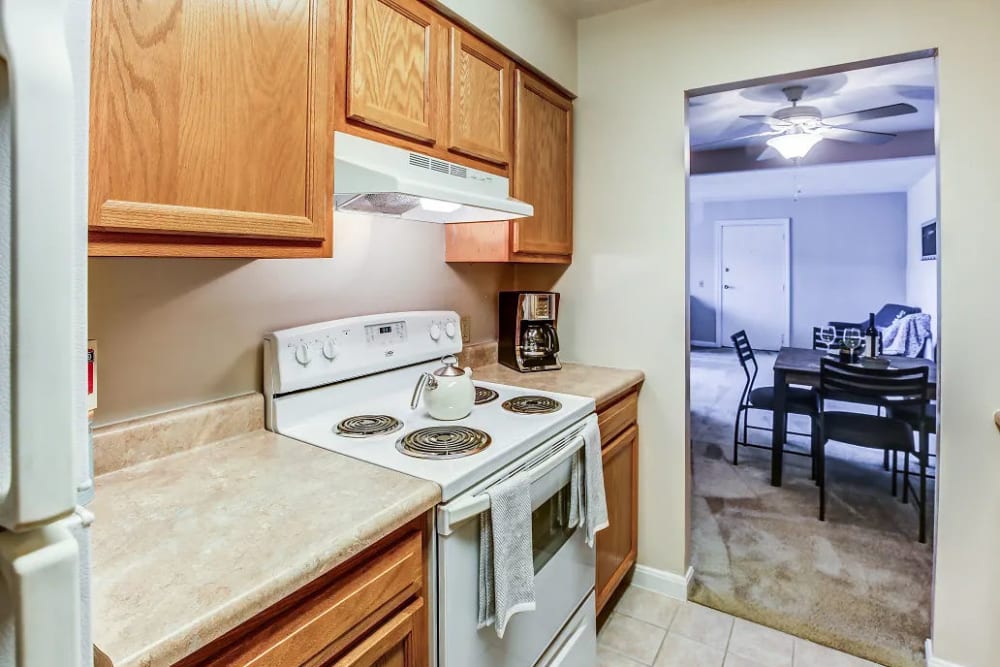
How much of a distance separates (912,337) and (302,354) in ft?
15.9

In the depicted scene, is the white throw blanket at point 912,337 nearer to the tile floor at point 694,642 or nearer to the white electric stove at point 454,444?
the tile floor at point 694,642

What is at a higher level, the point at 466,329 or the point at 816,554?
the point at 466,329

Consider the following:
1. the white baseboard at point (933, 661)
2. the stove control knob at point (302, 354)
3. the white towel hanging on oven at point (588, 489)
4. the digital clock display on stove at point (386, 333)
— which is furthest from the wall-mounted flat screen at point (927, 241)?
the stove control knob at point (302, 354)

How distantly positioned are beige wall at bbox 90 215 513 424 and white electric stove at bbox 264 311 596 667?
0.09 meters

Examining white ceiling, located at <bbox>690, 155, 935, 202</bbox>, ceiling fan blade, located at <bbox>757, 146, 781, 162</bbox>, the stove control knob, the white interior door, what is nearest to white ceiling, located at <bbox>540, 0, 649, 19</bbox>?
the stove control knob

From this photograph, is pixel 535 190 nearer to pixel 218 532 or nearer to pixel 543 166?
pixel 543 166

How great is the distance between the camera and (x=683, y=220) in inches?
81.6

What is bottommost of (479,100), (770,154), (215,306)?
(215,306)

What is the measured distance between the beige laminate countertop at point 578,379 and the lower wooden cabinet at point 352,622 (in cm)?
92

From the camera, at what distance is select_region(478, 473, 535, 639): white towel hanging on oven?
3.80 feet

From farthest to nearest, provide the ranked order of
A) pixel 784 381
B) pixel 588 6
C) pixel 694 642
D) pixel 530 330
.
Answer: pixel 784 381
pixel 530 330
pixel 588 6
pixel 694 642

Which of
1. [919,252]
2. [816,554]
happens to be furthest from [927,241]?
[816,554]

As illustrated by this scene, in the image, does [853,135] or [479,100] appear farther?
[853,135]

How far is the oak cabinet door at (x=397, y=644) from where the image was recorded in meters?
0.92
